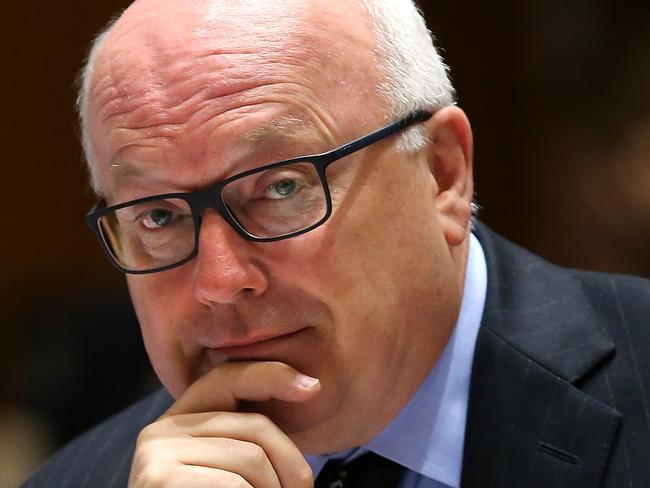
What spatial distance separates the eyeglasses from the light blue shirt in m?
0.41

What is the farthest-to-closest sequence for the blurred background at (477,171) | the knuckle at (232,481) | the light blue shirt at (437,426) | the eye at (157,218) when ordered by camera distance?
the blurred background at (477,171)
the light blue shirt at (437,426)
the eye at (157,218)
the knuckle at (232,481)

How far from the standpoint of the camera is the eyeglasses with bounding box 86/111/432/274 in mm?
1749

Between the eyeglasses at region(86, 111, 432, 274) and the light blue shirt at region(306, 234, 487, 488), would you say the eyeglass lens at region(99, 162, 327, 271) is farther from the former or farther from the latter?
the light blue shirt at region(306, 234, 487, 488)

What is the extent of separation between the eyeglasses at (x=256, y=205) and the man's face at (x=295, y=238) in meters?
0.02

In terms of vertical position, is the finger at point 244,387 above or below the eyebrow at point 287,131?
below

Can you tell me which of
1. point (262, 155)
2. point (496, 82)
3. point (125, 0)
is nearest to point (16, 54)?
point (125, 0)

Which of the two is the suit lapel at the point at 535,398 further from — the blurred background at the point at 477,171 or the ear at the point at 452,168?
the blurred background at the point at 477,171

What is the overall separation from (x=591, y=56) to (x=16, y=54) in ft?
7.66

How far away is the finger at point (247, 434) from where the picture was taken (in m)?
1.78

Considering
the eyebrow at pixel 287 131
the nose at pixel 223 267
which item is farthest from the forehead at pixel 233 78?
the nose at pixel 223 267

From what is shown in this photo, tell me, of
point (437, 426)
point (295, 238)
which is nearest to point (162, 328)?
point (295, 238)

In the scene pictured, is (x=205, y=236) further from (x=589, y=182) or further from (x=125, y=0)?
(x=125, y=0)

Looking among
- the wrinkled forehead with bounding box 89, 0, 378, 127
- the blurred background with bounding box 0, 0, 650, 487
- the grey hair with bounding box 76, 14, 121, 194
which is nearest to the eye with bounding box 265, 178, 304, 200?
the wrinkled forehead with bounding box 89, 0, 378, 127

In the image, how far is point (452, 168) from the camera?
2000mm
